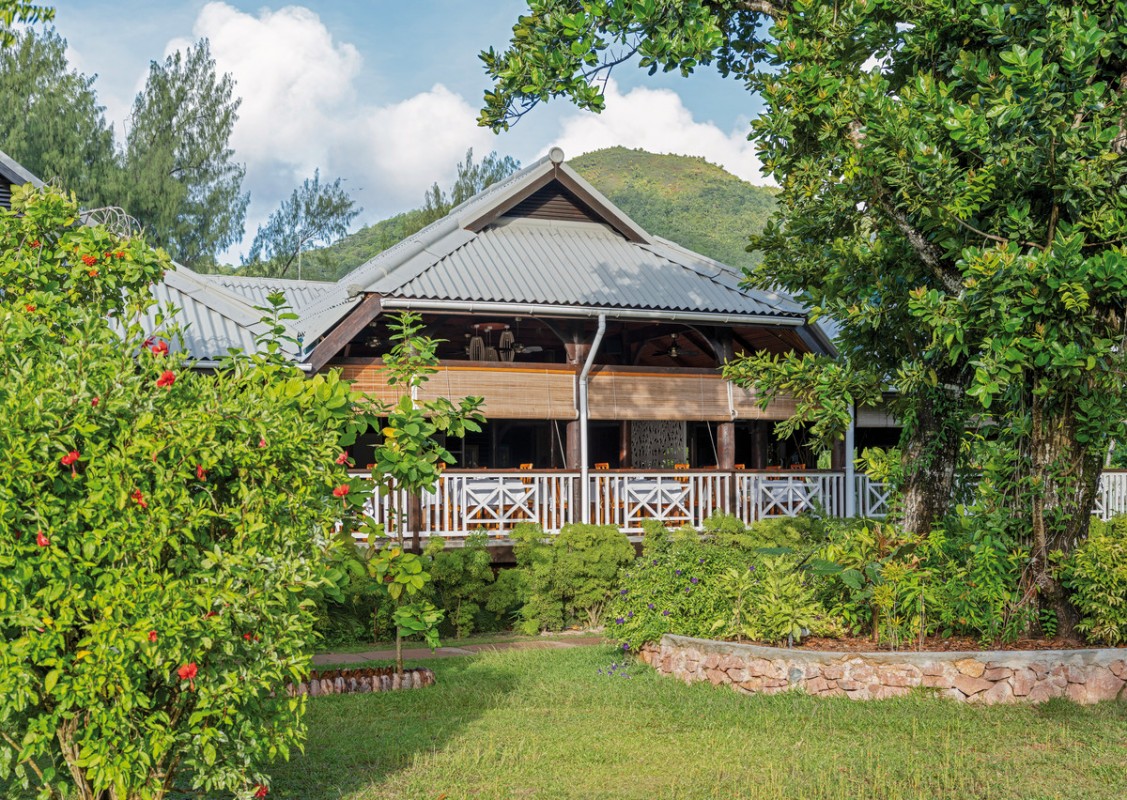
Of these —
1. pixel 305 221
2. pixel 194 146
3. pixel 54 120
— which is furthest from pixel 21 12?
pixel 305 221

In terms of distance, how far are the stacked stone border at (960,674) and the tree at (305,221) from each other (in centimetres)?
3499

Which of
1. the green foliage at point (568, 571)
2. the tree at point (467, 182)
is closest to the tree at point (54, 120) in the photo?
the tree at point (467, 182)

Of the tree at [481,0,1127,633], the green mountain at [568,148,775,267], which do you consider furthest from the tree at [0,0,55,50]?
the green mountain at [568,148,775,267]

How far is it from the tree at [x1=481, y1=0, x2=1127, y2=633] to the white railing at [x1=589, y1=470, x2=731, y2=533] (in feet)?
14.9

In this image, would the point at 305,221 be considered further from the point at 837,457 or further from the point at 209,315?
the point at 837,457

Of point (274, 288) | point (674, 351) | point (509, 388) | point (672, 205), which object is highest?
point (672, 205)

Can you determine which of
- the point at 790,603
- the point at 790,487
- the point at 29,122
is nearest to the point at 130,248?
the point at 790,603

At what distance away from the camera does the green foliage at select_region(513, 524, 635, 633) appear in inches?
524

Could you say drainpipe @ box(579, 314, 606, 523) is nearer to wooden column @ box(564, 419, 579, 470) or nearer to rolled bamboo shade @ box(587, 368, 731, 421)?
wooden column @ box(564, 419, 579, 470)

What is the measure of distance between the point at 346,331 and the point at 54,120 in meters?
23.1

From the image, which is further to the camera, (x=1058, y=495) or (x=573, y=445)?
(x=573, y=445)

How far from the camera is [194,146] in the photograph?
36500 millimetres

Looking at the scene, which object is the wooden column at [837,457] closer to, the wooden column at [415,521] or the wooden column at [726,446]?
the wooden column at [726,446]

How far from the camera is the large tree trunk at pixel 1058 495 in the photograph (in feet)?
30.1
